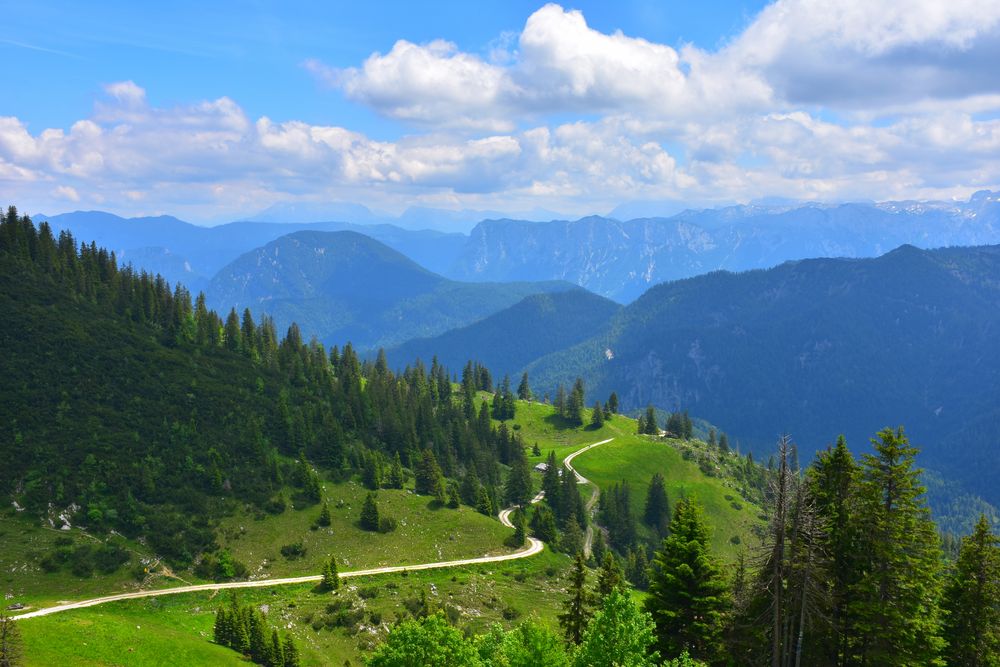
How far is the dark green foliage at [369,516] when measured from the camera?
11806cm

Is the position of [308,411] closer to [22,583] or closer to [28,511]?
[28,511]

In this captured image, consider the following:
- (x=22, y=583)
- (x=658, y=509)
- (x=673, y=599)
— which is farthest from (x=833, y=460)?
(x=658, y=509)

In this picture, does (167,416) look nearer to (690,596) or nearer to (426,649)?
(426,649)

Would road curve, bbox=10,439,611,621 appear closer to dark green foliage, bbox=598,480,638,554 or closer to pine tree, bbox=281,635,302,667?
pine tree, bbox=281,635,302,667

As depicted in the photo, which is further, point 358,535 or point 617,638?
point 358,535

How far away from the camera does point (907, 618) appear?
106ft

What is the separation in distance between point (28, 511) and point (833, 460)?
106 metres

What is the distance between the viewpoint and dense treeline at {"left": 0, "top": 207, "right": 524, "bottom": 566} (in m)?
102

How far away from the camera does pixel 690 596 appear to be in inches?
1406

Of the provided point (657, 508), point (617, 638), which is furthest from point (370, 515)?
point (617, 638)

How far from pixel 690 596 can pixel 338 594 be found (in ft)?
226

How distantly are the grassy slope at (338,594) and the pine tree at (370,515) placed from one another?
2.25m

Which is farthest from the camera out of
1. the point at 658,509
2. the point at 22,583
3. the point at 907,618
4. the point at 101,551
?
the point at 658,509

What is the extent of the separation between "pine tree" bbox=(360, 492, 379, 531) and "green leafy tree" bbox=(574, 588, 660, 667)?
9047cm
